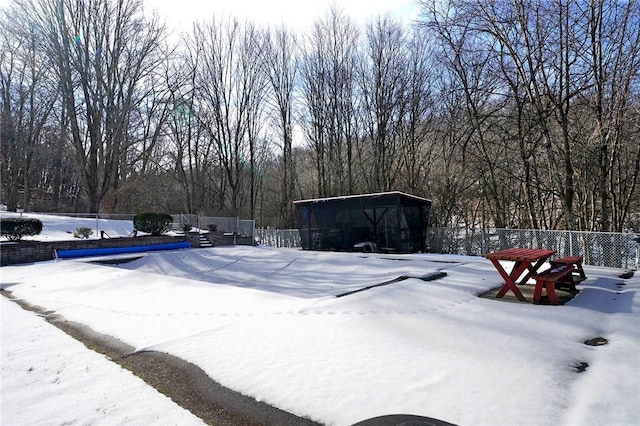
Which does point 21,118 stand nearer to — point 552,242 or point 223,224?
point 223,224

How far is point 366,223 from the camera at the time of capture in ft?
48.9

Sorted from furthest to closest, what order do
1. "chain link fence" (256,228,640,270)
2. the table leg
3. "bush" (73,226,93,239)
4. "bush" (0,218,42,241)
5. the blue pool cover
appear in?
"bush" (73,226,93,239) < the blue pool cover < "bush" (0,218,42,241) < "chain link fence" (256,228,640,270) < the table leg

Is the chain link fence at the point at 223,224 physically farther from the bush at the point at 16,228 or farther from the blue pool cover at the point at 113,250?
the bush at the point at 16,228

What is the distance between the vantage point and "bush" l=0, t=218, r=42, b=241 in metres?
13.3

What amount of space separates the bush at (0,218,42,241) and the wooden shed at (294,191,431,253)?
412 inches

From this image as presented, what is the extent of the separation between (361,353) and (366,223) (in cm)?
1147

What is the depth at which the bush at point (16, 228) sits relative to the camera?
13.3 metres

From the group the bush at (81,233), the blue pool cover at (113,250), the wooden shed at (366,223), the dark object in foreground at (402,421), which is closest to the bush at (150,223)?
the blue pool cover at (113,250)

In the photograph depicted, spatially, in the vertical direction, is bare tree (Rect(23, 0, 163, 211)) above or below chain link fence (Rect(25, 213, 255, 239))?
above

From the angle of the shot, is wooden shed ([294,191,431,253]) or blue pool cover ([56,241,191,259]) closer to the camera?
blue pool cover ([56,241,191,259])

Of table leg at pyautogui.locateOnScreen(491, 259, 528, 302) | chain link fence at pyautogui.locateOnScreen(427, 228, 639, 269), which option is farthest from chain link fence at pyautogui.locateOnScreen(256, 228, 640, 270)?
table leg at pyautogui.locateOnScreen(491, 259, 528, 302)

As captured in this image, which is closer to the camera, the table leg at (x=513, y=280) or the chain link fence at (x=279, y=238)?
the table leg at (x=513, y=280)

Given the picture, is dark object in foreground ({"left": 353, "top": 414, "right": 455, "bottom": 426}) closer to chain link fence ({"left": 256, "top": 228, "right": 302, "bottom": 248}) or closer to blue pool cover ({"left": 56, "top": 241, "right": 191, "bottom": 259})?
blue pool cover ({"left": 56, "top": 241, "right": 191, "bottom": 259})

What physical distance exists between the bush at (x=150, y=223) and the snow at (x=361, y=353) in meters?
11.1
